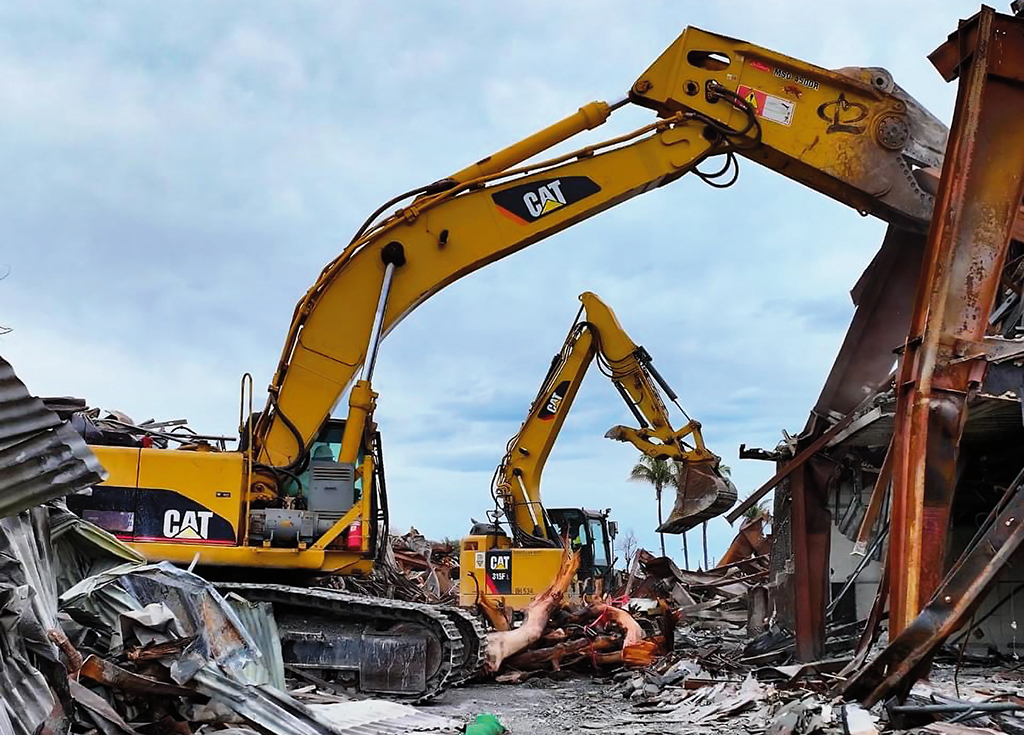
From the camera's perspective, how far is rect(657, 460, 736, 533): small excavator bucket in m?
14.5

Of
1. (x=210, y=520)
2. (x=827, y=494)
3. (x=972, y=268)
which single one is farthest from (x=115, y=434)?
(x=972, y=268)

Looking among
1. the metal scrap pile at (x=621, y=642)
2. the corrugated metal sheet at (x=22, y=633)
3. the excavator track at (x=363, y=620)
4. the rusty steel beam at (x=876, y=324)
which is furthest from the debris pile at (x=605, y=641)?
the corrugated metal sheet at (x=22, y=633)

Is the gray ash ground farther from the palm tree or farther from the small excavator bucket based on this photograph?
the palm tree

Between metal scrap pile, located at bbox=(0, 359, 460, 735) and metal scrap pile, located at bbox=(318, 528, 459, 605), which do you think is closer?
metal scrap pile, located at bbox=(0, 359, 460, 735)

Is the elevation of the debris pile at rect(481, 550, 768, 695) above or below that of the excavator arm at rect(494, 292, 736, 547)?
below

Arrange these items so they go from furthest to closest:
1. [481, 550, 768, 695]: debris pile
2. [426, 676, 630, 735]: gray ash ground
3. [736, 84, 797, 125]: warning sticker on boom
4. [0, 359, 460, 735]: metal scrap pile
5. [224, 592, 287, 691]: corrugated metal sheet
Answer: [481, 550, 768, 695]: debris pile → [736, 84, 797, 125]: warning sticker on boom → [426, 676, 630, 735]: gray ash ground → [224, 592, 287, 691]: corrugated metal sheet → [0, 359, 460, 735]: metal scrap pile

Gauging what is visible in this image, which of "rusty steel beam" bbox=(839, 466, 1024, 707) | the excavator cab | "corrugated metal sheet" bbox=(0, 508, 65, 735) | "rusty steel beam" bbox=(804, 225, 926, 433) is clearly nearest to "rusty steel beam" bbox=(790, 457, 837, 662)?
"rusty steel beam" bbox=(804, 225, 926, 433)

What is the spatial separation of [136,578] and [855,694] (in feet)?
13.1

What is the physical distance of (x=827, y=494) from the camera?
33.1 feet

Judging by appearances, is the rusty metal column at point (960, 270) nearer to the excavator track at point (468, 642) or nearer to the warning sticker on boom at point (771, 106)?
the warning sticker on boom at point (771, 106)

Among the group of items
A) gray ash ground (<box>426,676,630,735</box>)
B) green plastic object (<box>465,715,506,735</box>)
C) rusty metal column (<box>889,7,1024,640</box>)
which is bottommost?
gray ash ground (<box>426,676,630,735</box>)

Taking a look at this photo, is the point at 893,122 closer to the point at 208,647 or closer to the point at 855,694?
the point at 855,694

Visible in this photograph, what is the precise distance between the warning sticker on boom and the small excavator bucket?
5.89m

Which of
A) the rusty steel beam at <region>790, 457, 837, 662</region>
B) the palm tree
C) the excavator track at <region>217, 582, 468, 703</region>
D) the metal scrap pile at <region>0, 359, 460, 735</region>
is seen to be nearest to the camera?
the metal scrap pile at <region>0, 359, 460, 735</region>
